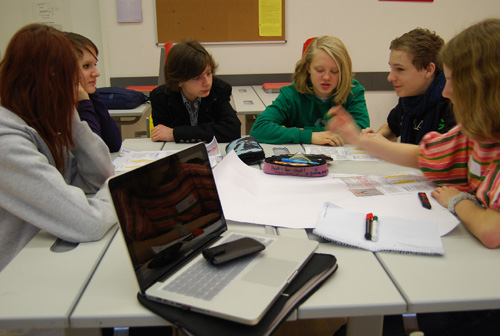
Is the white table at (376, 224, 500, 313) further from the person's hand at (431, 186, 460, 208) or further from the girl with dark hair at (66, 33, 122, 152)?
the girl with dark hair at (66, 33, 122, 152)

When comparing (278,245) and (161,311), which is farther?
(278,245)

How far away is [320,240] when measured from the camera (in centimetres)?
102

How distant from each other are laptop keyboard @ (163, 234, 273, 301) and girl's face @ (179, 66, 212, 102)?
155 centimetres

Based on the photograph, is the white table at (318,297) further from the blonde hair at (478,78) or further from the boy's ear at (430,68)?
the boy's ear at (430,68)

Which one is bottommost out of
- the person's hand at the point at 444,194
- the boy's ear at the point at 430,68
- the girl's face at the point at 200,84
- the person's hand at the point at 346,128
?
the person's hand at the point at 444,194

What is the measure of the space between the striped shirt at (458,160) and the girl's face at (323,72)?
2.52 ft

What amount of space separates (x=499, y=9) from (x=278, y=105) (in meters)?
3.22

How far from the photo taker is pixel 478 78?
3.42 ft

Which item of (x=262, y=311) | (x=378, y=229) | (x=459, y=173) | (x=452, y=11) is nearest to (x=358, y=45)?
(x=452, y=11)

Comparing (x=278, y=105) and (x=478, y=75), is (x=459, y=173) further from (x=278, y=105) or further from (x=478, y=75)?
(x=278, y=105)

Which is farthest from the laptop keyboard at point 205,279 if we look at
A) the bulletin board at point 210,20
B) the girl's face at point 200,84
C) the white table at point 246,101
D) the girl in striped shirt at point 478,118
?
the bulletin board at point 210,20

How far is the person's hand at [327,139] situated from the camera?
1950mm

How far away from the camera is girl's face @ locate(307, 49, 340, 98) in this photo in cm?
206

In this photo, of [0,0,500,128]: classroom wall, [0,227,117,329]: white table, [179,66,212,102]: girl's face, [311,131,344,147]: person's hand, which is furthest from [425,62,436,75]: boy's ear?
[0,0,500,128]: classroom wall
